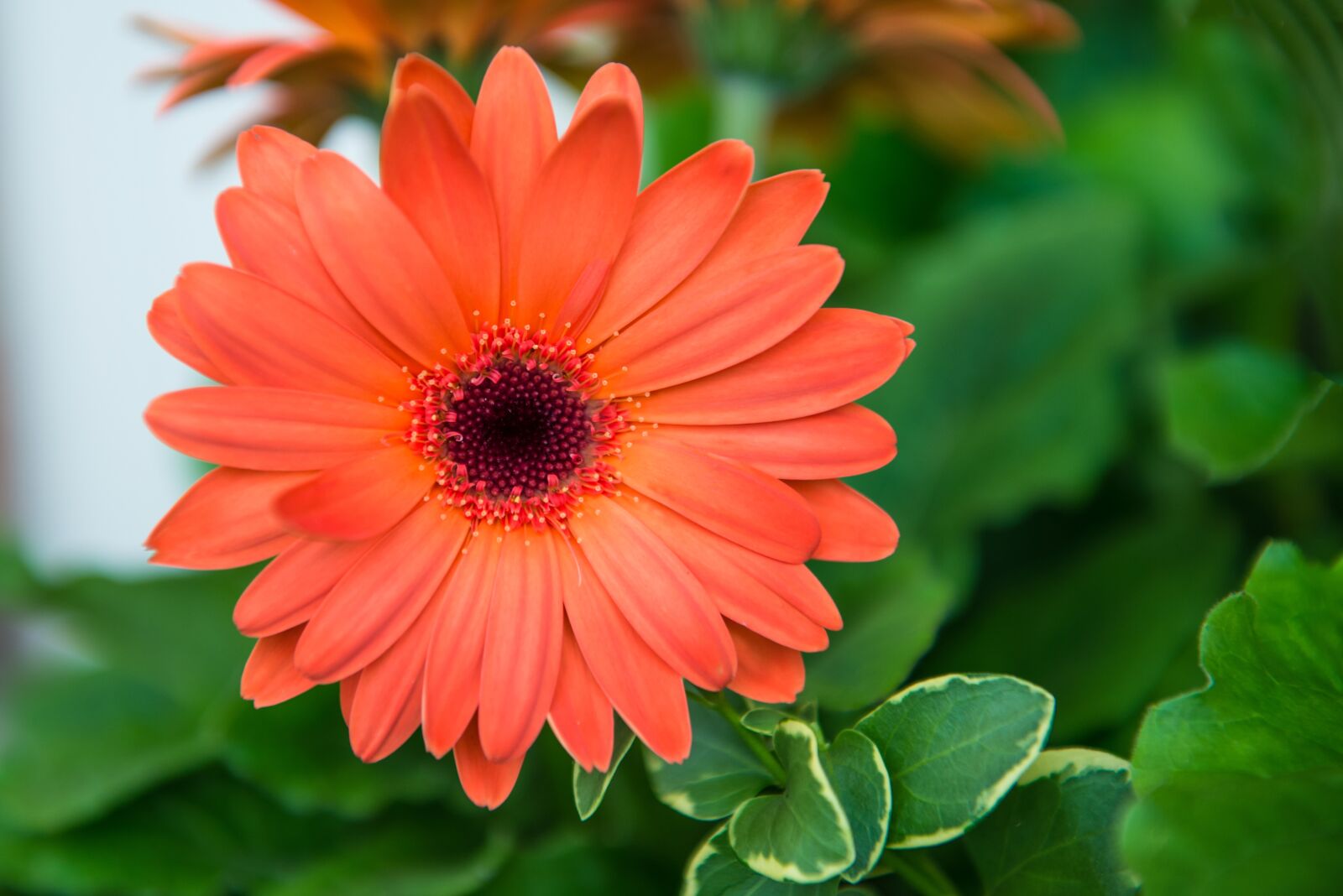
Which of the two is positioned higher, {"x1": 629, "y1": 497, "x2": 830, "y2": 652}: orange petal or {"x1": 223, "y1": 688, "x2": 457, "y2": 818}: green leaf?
{"x1": 629, "y1": 497, "x2": 830, "y2": 652}: orange petal

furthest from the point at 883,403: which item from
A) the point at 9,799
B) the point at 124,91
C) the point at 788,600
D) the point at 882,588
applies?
the point at 124,91

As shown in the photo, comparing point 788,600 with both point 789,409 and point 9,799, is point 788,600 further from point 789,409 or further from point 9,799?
point 9,799

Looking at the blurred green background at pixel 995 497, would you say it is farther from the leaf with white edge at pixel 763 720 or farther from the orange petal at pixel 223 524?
the orange petal at pixel 223 524

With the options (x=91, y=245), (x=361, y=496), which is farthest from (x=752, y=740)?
(x=91, y=245)

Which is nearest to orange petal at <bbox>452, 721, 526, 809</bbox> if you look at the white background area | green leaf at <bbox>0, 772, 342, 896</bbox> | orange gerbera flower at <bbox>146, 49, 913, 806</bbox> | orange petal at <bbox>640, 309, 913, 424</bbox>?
orange gerbera flower at <bbox>146, 49, 913, 806</bbox>

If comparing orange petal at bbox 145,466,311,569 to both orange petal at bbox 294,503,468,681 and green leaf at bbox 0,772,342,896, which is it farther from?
green leaf at bbox 0,772,342,896

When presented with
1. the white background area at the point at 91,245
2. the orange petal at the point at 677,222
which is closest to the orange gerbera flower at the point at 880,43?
the orange petal at the point at 677,222

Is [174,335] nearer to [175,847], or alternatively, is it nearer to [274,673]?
[274,673]
